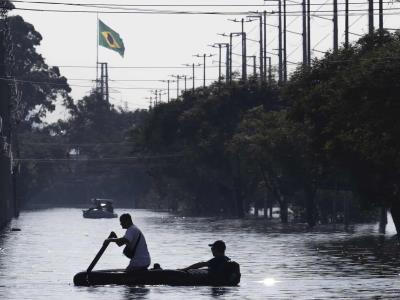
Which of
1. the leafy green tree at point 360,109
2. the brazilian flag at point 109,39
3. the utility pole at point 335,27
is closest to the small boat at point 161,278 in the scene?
the leafy green tree at point 360,109

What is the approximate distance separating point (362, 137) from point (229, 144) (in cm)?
6327

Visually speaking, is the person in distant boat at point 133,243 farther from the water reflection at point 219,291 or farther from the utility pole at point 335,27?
the utility pole at point 335,27

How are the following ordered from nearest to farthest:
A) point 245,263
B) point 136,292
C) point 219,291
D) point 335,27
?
point 136,292, point 219,291, point 245,263, point 335,27

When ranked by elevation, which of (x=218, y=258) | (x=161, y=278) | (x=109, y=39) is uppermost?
(x=109, y=39)

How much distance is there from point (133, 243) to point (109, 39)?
5357 inches

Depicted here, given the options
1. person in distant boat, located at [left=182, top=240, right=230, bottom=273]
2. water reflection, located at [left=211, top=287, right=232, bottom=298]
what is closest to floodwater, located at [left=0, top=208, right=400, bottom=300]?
water reflection, located at [left=211, top=287, right=232, bottom=298]

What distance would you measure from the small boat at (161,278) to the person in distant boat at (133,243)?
0.70ft

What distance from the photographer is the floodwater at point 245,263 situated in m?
38.2

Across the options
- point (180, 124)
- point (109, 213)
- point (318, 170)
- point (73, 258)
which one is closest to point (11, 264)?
point (73, 258)

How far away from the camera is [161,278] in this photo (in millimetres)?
39500

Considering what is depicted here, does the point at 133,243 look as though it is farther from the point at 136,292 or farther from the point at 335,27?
the point at 335,27

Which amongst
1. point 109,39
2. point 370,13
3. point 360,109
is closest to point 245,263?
point 360,109

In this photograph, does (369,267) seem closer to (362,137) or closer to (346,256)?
(346,256)

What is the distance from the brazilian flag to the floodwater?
77.7 metres
